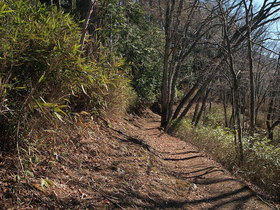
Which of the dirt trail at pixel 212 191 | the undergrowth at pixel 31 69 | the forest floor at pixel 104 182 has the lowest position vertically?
the dirt trail at pixel 212 191

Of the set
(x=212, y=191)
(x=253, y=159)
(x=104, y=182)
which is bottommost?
(x=212, y=191)

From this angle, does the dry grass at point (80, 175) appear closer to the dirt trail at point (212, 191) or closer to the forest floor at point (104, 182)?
the forest floor at point (104, 182)

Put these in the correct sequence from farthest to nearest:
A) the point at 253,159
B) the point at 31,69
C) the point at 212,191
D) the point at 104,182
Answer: the point at 253,159 < the point at 212,191 < the point at 104,182 < the point at 31,69

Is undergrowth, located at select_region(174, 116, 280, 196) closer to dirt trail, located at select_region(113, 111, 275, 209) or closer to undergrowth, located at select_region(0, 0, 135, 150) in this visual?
dirt trail, located at select_region(113, 111, 275, 209)

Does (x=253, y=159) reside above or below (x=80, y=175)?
above

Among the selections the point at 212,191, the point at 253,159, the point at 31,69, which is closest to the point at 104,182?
the point at 31,69

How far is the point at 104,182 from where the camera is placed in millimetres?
2199

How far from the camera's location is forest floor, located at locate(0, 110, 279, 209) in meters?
1.59

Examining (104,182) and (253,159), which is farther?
(253,159)

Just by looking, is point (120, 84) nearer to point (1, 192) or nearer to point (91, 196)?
point (91, 196)

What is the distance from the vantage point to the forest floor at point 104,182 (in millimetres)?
1593

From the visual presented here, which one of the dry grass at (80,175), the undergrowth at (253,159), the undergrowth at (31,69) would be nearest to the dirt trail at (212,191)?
the dry grass at (80,175)

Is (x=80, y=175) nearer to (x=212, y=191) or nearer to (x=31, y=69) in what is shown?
(x=31, y=69)

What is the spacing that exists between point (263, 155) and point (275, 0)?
161 inches
